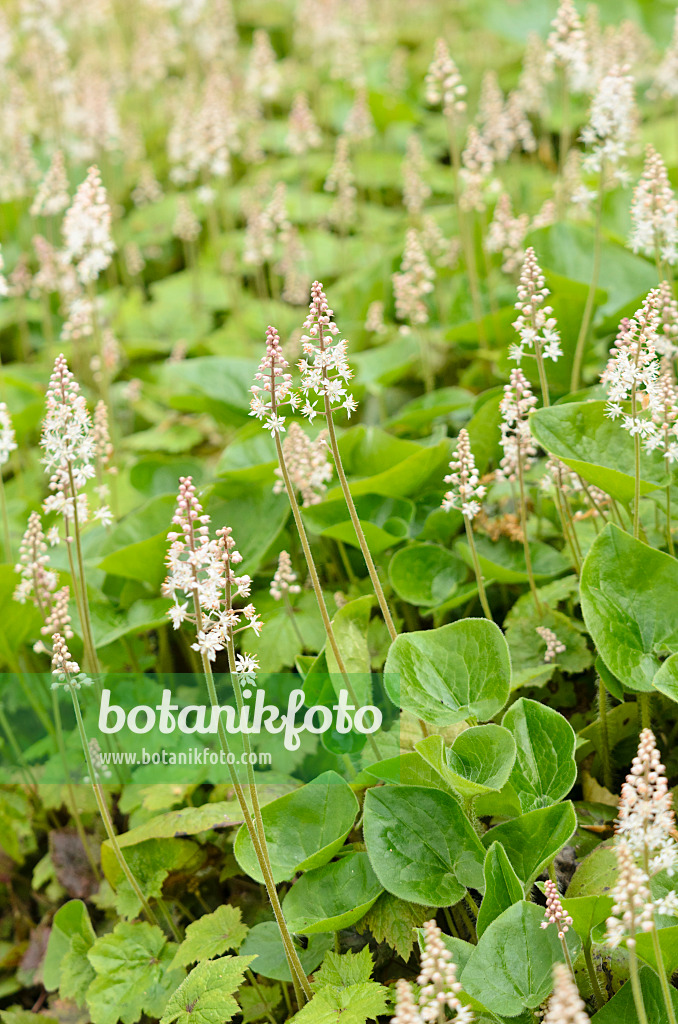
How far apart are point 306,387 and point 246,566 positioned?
4.25 ft

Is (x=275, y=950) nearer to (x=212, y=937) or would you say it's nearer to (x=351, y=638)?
(x=212, y=937)

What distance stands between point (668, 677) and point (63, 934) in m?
1.88

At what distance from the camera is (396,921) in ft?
6.88

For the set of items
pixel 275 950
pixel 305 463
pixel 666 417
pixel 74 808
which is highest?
pixel 666 417

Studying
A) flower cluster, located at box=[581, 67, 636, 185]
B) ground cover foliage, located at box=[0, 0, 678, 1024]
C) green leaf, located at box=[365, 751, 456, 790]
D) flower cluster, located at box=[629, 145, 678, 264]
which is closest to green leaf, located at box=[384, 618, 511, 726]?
ground cover foliage, located at box=[0, 0, 678, 1024]

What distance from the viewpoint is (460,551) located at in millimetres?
2902

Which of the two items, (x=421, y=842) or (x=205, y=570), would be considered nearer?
(x=205, y=570)

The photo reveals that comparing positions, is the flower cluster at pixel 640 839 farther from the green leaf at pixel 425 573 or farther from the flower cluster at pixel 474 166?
the flower cluster at pixel 474 166

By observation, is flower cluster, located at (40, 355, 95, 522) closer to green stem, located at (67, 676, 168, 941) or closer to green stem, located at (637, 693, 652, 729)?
green stem, located at (67, 676, 168, 941)

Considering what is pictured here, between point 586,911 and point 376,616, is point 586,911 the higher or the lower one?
the lower one

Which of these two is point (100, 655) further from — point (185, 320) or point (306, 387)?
point (185, 320)

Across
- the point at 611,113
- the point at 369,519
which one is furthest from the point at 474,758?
the point at 611,113

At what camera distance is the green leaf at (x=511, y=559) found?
2803 mm

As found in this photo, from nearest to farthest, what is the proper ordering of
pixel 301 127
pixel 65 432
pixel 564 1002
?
1. pixel 564 1002
2. pixel 65 432
3. pixel 301 127
